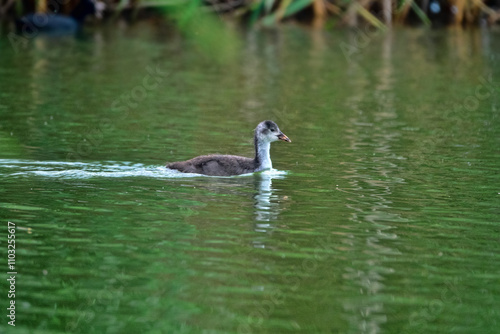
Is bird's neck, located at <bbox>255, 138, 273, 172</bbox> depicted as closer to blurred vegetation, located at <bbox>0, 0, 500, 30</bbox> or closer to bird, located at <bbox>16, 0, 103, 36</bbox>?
blurred vegetation, located at <bbox>0, 0, 500, 30</bbox>

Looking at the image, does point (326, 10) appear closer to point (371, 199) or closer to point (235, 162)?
point (235, 162)

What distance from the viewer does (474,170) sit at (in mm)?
13578

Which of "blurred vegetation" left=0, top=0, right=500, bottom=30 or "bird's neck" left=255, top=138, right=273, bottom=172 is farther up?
"blurred vegetation" left=0, top=0, right=500, bottom=30

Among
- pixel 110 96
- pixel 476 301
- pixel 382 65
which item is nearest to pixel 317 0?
pixel 382 65

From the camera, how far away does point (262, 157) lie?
13.5m

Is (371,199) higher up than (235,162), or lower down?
lower down

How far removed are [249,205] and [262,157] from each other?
2171 millimetres

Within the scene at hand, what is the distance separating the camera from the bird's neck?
44.2 feet

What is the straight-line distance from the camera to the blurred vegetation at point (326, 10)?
32438 mm

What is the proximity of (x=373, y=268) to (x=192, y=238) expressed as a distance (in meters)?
1.78

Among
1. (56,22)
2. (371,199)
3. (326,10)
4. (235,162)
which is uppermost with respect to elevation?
(326,10)

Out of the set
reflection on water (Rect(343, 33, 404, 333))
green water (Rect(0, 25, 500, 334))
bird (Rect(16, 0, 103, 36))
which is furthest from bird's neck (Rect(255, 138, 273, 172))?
bird (Rect(16, 0, 103, 36))

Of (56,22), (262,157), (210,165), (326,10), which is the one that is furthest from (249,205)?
(326,10)

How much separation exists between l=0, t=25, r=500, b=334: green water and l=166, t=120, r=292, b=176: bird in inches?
7.1
